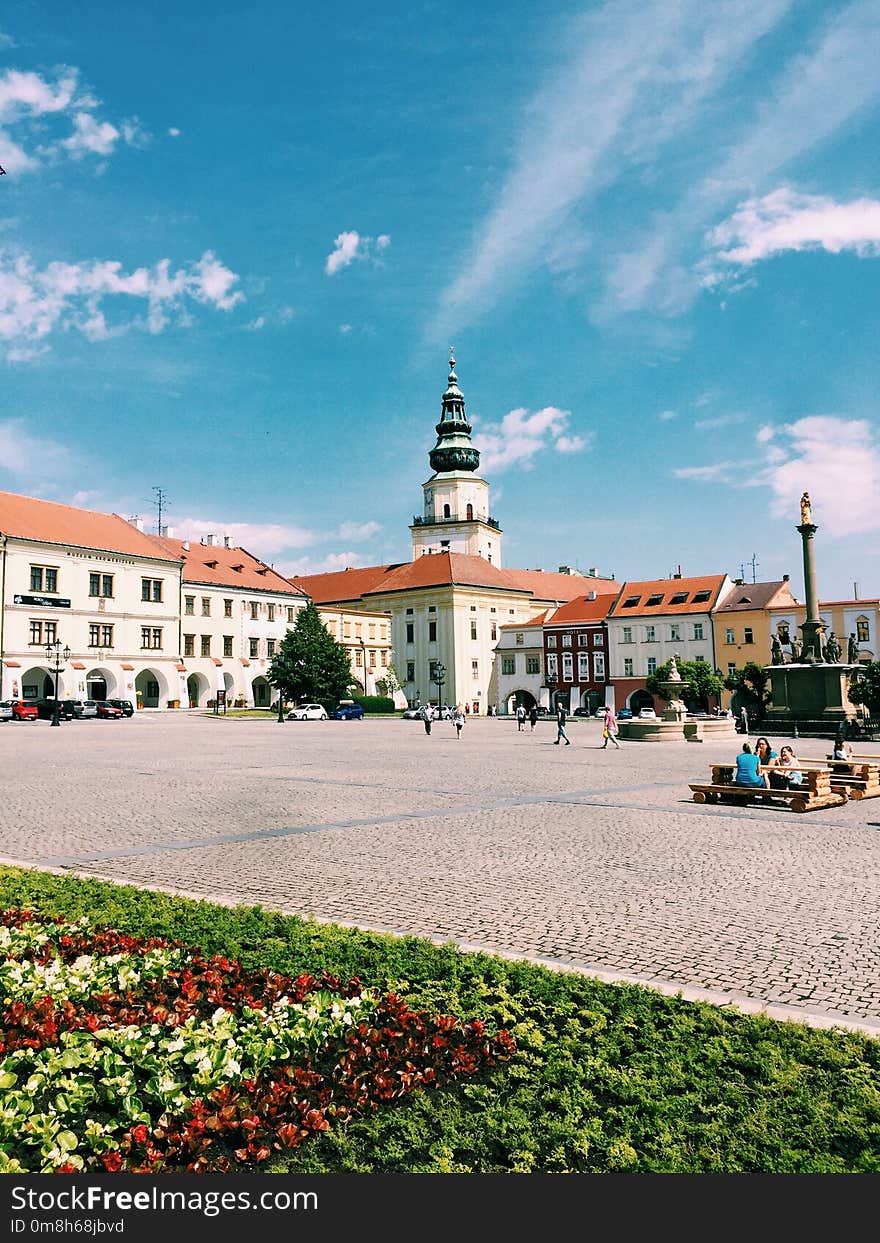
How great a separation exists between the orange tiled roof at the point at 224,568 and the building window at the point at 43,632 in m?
14.2

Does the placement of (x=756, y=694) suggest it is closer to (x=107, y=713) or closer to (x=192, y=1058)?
(x=107, y=713)

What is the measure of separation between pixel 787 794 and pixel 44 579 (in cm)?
6223

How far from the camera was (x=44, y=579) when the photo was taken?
67.1 m

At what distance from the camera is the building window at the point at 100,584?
7046cm

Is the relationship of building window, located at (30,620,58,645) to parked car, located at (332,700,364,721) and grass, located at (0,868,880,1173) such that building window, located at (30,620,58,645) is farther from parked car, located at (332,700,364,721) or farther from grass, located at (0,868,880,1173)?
grass, located at (0,868,880,1173)

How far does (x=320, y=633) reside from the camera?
77875 mm

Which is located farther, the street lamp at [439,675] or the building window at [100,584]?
the street lamp at [439,675]

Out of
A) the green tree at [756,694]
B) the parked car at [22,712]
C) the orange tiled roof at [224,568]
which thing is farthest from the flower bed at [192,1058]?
the orange tiled roof at [224,568]

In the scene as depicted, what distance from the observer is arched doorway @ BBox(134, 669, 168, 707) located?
76250 millimetres

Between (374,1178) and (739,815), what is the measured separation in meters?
12.3

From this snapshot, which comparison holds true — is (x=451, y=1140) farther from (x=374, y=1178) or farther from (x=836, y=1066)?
(x=836, y=1066)

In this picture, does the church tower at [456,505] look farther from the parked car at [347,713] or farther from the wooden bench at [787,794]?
the wooden bench at [787,794]

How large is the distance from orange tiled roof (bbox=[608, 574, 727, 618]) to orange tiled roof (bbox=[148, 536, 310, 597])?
31.9 metres

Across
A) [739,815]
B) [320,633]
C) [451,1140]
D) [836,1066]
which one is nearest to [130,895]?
[451,1140]
